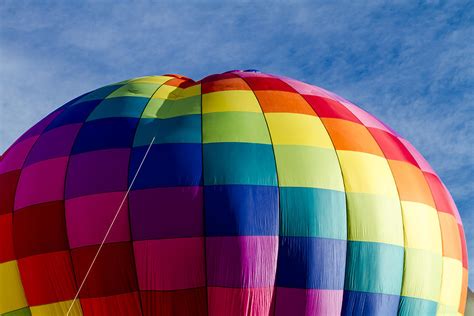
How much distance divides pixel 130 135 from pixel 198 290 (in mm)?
2024

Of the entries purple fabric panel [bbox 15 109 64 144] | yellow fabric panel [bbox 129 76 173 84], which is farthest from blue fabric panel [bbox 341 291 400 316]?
purple fabric panel [bbox 15 109 64 144]

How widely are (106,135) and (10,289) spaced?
6.66ft

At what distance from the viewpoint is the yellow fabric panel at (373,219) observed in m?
10.2

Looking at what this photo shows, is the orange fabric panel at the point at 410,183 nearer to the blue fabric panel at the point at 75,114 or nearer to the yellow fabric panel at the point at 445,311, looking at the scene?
the yellow fabric panel at the point at 445,311

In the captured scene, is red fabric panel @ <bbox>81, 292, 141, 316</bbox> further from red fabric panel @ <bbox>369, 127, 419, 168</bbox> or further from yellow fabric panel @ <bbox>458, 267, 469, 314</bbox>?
yellow fabric panel @ <bbox>458, 267, 469, 314</bbox>

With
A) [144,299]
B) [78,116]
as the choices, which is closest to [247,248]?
[144,299]

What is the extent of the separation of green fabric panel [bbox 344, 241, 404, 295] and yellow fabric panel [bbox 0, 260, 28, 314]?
360 cm

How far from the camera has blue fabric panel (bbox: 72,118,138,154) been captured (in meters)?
10.5

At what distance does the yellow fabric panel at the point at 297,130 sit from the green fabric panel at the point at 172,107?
0.87 m

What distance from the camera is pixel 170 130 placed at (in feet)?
34.7

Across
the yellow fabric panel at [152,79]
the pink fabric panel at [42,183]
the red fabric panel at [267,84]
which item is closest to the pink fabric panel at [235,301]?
the pink fabric panel at [42,183]

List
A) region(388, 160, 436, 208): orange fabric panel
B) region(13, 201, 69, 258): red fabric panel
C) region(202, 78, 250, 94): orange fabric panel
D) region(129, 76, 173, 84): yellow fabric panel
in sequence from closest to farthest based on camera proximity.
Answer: region(13, 201, 69, 258): red fabric panel < region(388, 160, 436, 208): orange fabric panel < region(202, 78, 250, 94): orange fabric panel < region(129, 76, 173, 84): yellow fabric panel

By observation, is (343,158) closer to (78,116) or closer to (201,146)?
(201,146)

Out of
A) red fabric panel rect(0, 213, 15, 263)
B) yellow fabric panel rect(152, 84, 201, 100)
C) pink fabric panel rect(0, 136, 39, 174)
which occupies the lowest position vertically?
red fabric panel rect(0, 213, 15, 263)
